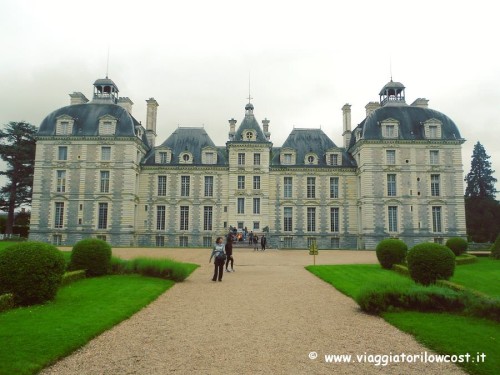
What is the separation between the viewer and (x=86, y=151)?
1384 inches

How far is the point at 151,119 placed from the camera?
40750 millimetres

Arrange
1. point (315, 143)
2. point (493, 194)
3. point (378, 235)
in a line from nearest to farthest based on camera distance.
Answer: point (378, 235)
point (315, 143)
point (493, 194)

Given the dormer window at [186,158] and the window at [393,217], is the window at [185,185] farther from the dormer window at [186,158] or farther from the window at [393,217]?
the window at [393,217]

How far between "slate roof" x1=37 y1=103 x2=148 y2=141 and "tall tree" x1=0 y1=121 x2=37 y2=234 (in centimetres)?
637

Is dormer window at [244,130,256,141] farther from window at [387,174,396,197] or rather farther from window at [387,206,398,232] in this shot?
window at [387,206,398,232]

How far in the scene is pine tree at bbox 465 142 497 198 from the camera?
151 ft

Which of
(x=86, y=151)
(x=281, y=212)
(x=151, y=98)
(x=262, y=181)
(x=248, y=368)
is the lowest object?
(x=248, y=368)

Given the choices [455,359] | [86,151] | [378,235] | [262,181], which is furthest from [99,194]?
[455,359]

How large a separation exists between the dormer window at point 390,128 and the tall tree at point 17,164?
1356 inches

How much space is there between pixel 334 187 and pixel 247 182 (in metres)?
8.18

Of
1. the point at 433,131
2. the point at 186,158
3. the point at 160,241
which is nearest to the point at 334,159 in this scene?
the point at 433,131

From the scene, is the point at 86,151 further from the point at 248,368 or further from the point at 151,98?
the point at 248,368

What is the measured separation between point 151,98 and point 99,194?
38.2 ft

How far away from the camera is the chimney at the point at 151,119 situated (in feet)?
132
